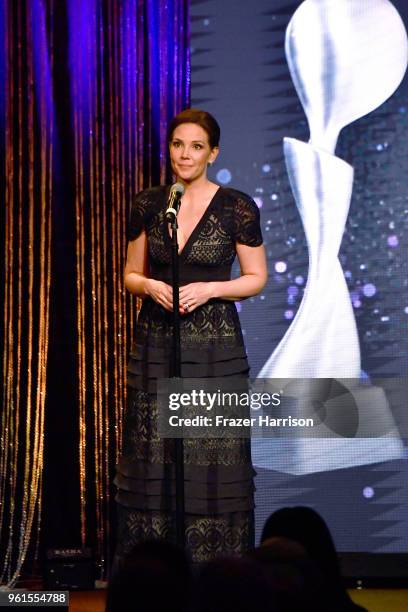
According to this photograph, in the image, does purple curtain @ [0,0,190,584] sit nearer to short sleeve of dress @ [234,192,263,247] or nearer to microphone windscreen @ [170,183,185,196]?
short sleeve of dress @ [234,192,263,247]

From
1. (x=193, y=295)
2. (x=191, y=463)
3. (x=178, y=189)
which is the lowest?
(x=191, y=463)

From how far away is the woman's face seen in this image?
3.60m

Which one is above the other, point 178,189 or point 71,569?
point 178,189

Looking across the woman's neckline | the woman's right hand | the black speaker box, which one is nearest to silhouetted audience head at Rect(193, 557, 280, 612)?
the woman's right hand

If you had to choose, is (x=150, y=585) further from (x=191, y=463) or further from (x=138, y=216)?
(x=138, y=216)

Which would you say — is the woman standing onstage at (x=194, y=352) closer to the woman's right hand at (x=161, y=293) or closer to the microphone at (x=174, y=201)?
the woman's right hand at (x=161, y=293)

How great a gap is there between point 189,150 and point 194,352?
0.63 m

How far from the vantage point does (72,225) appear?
202 inches

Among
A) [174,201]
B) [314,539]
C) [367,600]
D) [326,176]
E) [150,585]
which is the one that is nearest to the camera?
[150,585]

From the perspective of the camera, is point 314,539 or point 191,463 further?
point 191,463

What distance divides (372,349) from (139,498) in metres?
1.76

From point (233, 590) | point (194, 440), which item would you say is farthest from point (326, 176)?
point (233, 590)

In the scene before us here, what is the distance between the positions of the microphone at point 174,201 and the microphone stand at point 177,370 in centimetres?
2

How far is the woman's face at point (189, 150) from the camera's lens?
3.60 metres
